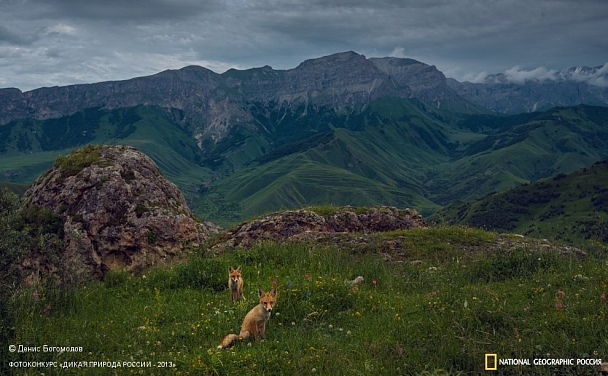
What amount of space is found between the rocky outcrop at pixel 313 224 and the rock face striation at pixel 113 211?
2.85 meters

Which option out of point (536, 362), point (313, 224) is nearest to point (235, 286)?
point (536, 362)

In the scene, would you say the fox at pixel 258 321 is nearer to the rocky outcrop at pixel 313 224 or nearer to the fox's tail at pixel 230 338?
the fox's tail at pixel 230 338

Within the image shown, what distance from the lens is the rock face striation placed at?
20547 millimetres

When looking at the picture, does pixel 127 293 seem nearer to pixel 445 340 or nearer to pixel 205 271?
pixel 205 271

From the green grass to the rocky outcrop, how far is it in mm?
5489

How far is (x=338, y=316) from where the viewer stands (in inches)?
419

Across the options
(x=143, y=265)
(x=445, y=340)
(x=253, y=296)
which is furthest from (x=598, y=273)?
(x=143, y=265)

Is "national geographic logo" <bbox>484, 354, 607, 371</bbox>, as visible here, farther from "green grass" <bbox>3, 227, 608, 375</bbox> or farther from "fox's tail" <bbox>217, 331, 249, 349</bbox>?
"fox's tail" <bbox>217, 331, 249, 349</bbox>

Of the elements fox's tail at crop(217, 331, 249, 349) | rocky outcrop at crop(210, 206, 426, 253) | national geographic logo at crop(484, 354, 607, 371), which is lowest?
fox's tail at crop(217, 331, 249, 349)

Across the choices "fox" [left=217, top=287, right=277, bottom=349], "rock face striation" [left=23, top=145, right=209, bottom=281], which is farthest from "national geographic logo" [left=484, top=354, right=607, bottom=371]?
"rock face striation" [left=23, top=145, right=209, bottom=281]

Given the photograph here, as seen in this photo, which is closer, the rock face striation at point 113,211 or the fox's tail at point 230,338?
the fox's tail at point 230,338

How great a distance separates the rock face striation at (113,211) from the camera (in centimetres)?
2055

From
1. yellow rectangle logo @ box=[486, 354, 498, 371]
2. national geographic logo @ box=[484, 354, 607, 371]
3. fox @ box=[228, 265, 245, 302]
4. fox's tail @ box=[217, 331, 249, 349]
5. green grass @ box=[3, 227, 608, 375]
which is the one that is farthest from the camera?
fox @ box=[228, 265, 245, 302]

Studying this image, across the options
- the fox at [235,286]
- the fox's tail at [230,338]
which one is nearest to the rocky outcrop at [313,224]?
the fox at [235,286]
